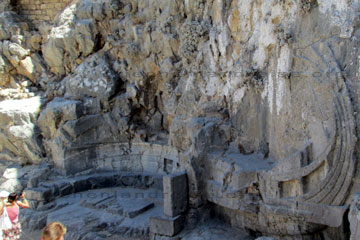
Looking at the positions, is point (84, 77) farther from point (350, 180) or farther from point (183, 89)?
point (350, 180)

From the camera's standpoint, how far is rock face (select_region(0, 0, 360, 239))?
16.6ft

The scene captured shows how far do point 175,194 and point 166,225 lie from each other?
63 centimetres

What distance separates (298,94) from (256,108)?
1265mm

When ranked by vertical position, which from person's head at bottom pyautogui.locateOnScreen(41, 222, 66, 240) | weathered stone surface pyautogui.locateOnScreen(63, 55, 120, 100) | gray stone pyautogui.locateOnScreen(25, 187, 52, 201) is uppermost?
weathered stone surface pyautogui.locateOnScreen(63, 55, 120, 100)

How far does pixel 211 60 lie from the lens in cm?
812

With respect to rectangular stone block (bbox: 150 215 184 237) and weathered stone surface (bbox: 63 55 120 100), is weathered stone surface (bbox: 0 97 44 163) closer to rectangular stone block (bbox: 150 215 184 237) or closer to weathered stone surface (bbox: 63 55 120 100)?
weathered stone surface (bbox: 63 55 120 100)

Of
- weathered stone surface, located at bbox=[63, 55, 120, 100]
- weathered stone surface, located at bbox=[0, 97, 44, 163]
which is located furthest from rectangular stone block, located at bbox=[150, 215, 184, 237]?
weathered stone surface, located at bbox=[0, 97, 44, 163]

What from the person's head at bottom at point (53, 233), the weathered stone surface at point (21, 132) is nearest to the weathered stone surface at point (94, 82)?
the weathered stone surface at point (21, 132)

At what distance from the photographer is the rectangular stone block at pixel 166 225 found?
267 inches

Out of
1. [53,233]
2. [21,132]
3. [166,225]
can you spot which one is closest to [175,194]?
[166,225]

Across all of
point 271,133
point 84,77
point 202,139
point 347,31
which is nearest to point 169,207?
point 202,139

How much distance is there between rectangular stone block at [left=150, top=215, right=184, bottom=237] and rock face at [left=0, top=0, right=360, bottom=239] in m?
0.46

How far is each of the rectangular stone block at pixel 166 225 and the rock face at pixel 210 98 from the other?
459 mm

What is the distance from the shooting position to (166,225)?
6836 millimetres
